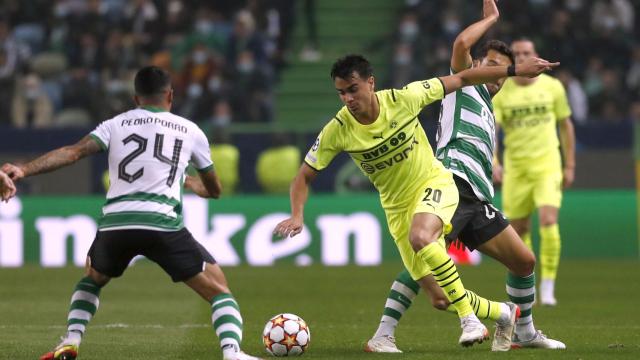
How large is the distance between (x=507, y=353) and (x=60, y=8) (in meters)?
18.6

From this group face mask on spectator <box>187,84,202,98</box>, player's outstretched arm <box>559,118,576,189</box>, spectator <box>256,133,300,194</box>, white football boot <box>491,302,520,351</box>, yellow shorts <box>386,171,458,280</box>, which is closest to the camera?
yellow shorts <box>386,171,458,280</box>

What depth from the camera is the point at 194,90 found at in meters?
23.6

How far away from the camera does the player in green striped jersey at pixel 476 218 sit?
30.8 feet

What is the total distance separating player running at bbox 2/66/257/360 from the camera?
8086 millimetres

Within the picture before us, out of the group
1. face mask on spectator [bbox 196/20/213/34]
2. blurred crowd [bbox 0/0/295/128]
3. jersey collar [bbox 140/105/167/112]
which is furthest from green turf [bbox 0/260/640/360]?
face mask on spectator [bbox 196/20/213/34]

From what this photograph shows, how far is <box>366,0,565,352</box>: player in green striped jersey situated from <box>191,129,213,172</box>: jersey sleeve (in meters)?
1.87

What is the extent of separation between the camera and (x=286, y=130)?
19625 millimetres

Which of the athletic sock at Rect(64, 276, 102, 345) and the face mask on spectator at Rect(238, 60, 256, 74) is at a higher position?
the face mask on spectator at Rect(238, 60, 256, 74)

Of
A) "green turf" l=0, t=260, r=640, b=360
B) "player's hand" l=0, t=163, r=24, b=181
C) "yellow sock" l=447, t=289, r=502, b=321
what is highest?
"player's hand" l=0, t=163, r=24, b=181

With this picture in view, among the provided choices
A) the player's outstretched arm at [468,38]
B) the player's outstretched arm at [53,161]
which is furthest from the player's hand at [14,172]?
the player's outstretched arm at [468,38]

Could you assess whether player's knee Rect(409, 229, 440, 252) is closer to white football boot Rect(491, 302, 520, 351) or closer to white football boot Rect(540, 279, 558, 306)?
white football boot Rect(491, 302, 520, 351)

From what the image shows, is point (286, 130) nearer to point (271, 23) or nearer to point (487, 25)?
point (271, 23)

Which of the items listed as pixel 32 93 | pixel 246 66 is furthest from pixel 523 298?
pixel 246 66

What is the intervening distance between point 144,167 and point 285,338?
1.78 metres
